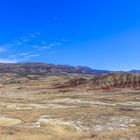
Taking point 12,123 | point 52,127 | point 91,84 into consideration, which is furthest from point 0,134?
point 91,84

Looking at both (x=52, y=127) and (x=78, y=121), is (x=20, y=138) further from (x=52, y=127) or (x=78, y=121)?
(x=78, y=121)

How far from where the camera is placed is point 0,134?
23359 mm

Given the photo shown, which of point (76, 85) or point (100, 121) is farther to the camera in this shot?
point (76, 85)

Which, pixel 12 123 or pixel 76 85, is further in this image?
pixel 76 85

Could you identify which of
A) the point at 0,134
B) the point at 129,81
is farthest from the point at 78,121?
the point at 129,81

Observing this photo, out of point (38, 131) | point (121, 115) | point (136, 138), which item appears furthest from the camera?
point (121, 115)

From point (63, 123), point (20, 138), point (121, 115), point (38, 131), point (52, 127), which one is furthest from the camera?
point (121, 115)

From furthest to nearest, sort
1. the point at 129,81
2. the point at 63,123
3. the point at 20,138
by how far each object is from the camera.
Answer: the point at 129,81
the point at 63,123
the point at 20,138

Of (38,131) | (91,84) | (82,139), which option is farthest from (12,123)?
(91,84)

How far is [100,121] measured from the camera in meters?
36.2

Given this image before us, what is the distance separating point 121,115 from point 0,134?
21019mm

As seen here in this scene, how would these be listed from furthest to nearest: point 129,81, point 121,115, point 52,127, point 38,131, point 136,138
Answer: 1. point 129,81
2. point 121,115
3. point 52,127
4. point 38,131
5. point 136,138

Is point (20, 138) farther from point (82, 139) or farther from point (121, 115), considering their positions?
point (121, 115)

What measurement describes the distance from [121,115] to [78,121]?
773 centimetres
